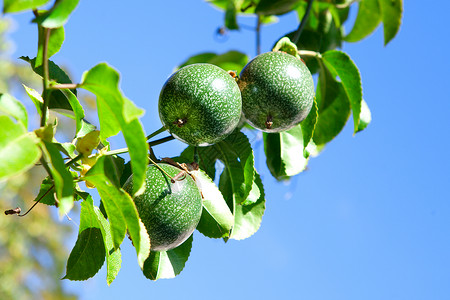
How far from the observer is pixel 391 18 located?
2330mm

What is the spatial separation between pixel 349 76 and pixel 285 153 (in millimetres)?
392

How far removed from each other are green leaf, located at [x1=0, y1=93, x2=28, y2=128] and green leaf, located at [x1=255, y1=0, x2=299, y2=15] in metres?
1.63

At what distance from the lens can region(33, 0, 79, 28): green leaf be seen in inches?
46.9

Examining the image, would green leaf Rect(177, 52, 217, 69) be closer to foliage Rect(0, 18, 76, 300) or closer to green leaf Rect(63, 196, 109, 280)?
green leaf Rect(63, 196, 109, 280)

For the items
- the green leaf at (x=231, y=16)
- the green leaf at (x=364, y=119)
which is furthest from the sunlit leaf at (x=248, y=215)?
the green leaf at (x=231, y=16)

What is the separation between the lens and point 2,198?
9.56 meters

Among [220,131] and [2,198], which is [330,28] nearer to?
[220,131]

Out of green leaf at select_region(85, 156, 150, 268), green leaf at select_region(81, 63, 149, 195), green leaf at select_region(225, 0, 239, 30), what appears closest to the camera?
green leaf at select_region(81, 63, 149, 195)

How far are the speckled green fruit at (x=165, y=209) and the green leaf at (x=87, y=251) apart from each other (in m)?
0.22

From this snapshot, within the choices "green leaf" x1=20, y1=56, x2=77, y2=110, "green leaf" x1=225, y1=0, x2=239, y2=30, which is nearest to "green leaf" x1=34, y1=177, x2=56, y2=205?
"green leaf" x1=20, y1=56, x2=77, y2=110

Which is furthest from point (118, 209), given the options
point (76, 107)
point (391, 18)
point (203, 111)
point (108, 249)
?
point (391, 18)

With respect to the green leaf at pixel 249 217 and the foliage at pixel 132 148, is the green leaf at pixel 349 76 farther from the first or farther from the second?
the green leaf at pixel 249 217

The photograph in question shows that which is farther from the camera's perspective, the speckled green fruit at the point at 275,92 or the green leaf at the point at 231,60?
the green leaf at the point at 231,60

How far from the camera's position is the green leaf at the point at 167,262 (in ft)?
5.62
